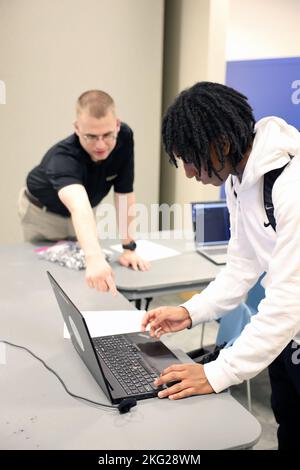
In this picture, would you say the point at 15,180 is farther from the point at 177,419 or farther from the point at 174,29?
the point at 177,419

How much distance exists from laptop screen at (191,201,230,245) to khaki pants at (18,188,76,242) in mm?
633

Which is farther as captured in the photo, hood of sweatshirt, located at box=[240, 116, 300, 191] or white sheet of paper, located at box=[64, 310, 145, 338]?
white sheet of paper, located at box=[64, 310, 145, 338]

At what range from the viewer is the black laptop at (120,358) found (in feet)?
3.54

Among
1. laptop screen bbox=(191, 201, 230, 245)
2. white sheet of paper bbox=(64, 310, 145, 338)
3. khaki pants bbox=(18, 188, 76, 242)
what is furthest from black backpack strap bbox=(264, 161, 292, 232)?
khaki pants bbox=(18, 188, 76, 242)

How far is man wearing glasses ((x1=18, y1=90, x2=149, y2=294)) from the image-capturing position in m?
1.72

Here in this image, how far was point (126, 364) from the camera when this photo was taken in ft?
3.97

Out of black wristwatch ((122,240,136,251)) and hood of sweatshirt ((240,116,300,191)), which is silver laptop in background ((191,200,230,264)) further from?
hood of sweatshirt ((240,116,300,191))

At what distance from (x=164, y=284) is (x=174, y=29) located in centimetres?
236

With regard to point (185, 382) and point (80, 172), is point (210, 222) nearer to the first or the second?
point (80, 172)

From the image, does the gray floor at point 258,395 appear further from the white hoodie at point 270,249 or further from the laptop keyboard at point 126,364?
the white hoodie at point 270,249

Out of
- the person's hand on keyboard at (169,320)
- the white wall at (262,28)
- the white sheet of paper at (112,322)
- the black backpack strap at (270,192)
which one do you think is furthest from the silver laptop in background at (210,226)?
the white wall at (262,28)

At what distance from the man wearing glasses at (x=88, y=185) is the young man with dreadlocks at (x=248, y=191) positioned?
0.55m
